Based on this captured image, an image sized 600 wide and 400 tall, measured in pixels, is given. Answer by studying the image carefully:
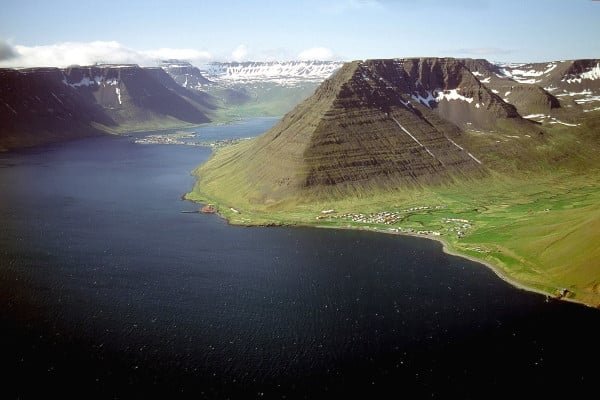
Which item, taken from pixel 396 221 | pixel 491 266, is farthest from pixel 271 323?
pixel 396 221

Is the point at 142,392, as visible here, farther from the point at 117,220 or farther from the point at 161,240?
the point at 117,220

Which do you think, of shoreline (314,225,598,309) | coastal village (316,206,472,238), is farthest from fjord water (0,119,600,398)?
coastal village (316,206,472,238)

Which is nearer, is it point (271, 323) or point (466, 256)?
point (271, 323)

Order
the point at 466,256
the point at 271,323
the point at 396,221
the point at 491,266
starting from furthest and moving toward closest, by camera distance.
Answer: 1. the point at 396,221
2. the point at 466,256
3. the point at 491,266
4. the point at 271,323

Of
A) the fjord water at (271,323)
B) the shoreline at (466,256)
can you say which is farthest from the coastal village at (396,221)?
the fjord water at (271,323)

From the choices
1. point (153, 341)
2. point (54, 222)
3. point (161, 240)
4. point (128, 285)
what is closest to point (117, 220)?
point (54, 222)

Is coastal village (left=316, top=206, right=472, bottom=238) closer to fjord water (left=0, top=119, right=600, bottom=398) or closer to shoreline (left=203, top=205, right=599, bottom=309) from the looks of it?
shoreline (left=203, top=205, right=599, bottom=309)

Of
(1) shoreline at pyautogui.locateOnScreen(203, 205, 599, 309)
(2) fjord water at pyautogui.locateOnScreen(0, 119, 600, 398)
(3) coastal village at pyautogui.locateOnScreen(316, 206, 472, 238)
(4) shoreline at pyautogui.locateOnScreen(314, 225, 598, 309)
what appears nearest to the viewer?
(2) fjord water at pyautogui.locateOnScreen(0, 119, 600, 398)

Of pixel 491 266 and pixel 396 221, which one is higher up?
pixel 396 221

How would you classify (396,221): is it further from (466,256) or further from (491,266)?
(491,266)

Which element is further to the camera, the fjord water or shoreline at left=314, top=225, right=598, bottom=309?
shoreline at left=314, top=225, right=598, bottom=309

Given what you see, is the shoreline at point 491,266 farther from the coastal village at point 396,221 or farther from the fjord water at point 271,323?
the fjord water at point 271,323
